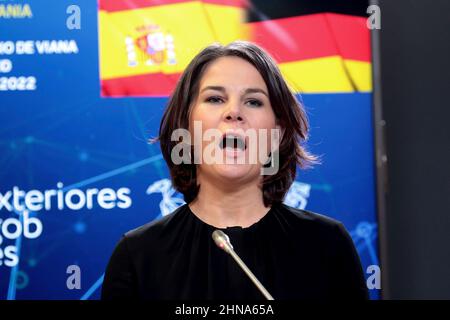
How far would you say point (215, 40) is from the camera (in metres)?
1.74

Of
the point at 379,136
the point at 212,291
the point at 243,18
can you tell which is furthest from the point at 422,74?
the point at 212,291

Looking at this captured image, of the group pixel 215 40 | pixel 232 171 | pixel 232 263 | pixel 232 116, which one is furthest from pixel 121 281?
pixel 215 40

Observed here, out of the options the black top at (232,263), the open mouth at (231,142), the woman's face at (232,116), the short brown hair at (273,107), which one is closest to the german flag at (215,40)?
the short brown hair at (273,107)

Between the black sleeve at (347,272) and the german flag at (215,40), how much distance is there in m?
0.48

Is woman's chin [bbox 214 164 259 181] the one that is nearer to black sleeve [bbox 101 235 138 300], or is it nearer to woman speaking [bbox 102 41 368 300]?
woman speaking [bbox 102 41 368 300]

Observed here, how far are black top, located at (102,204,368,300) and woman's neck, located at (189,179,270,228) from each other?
2 centimetres

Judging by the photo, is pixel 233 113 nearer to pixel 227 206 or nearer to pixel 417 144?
pixel 227 206

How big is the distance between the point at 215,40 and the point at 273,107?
1.07ft

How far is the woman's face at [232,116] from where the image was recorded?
1500 mm

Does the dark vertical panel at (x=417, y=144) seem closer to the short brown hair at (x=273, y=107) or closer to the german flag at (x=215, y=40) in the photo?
the german flag at (x=215, y=40)

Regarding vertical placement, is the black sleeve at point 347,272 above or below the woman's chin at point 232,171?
below

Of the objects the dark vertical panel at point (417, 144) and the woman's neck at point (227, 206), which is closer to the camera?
the woman's neck at point (227, 206)

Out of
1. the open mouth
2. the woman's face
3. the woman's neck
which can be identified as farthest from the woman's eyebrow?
the woman's neck

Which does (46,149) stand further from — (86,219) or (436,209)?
(436,209)
